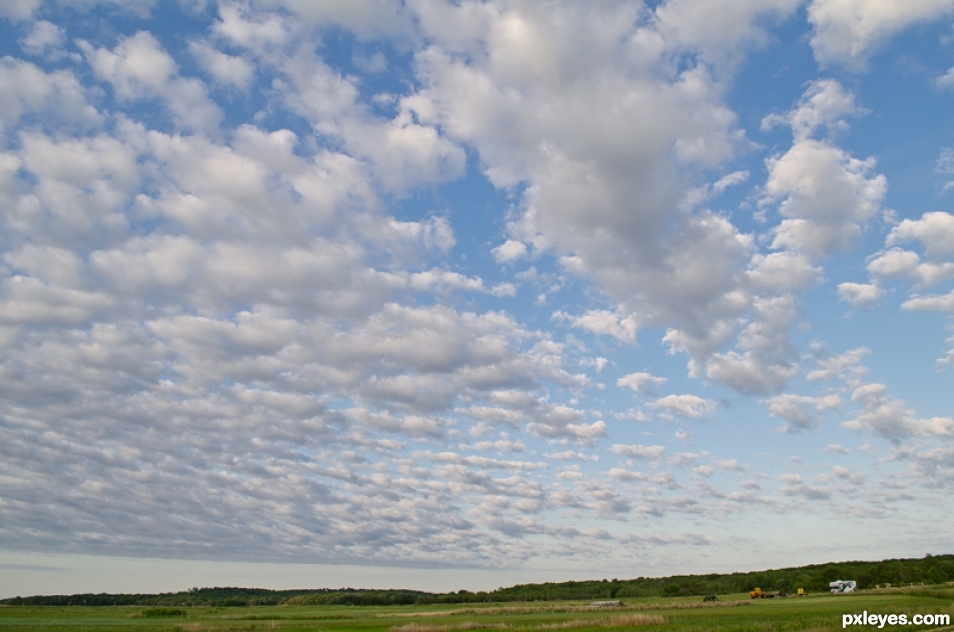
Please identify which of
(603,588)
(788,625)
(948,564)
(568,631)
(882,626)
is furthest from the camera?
(603,588)

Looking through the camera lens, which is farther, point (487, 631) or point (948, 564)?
point (948, 564)

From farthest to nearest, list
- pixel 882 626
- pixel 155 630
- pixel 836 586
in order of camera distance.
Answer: pixel 836 586, pixel 155 630, pixel 882 626

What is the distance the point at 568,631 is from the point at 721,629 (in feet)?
42.0

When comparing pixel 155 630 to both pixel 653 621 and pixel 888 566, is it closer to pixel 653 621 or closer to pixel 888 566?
pixel 653 621

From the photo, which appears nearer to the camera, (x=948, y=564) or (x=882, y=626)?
(x=882, y=626)

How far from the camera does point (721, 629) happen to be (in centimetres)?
3741

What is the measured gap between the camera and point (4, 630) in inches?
2378

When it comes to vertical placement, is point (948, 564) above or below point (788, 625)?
below

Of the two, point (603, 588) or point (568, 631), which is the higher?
point (568, 631)

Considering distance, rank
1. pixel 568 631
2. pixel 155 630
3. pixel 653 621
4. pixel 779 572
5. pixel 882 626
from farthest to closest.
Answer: pixel 779 572, pixel 155 630, pixel 653 621, pixel 568 631, pixel 882 626

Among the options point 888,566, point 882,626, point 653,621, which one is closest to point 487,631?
point 653,621

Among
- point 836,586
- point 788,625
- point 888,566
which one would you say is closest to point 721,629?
point 788,625

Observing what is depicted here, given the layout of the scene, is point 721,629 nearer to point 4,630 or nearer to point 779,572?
point 4,630

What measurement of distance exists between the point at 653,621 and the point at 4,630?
58.6 meters
